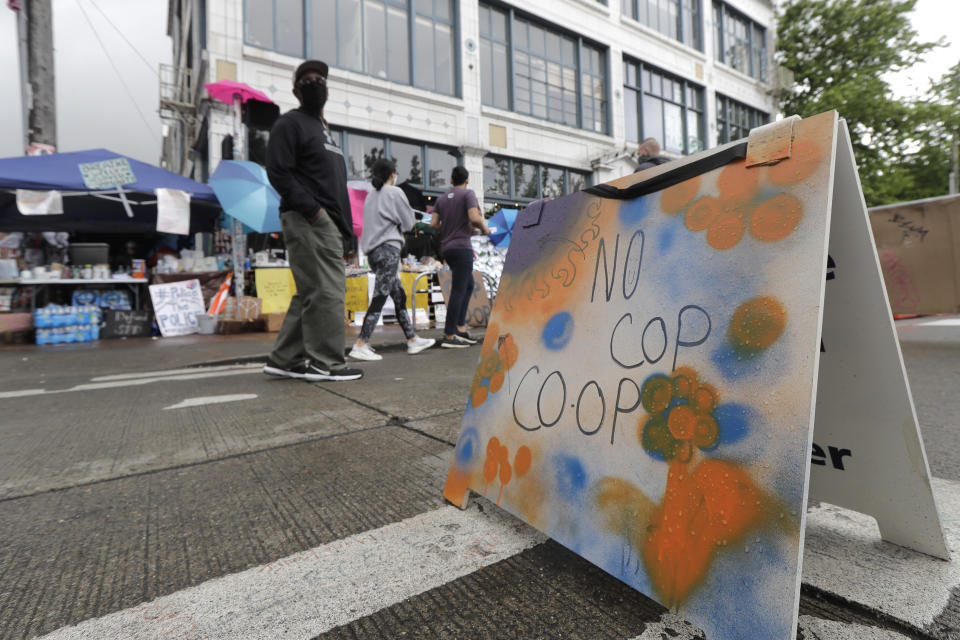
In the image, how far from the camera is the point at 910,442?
107 cm

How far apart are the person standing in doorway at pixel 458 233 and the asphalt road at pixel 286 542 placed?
3.11 metres

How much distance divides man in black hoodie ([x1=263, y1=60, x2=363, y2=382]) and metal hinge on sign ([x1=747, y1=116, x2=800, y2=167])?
2849 millimetres

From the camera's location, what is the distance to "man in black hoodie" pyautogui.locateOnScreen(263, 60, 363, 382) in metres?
3.33

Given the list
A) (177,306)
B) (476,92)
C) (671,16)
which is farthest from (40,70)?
(671,16)

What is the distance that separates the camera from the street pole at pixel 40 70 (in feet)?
25.2

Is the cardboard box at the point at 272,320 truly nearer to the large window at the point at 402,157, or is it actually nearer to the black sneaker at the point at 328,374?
the large window at the point at 402,157

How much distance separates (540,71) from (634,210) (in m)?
16.1

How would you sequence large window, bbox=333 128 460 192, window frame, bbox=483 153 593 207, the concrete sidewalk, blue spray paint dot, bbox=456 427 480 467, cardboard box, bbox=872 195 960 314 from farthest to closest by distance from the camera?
window frame, bbox=483 153 593 207, large window, bbox=333 128 460 192, cardboard box, bbox=872 195 960 314, the concrete sidewalk, blue spray paint dot, bbox=456 427 480 467

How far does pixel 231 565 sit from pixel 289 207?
2.71 meters

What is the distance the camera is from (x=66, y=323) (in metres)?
7.68

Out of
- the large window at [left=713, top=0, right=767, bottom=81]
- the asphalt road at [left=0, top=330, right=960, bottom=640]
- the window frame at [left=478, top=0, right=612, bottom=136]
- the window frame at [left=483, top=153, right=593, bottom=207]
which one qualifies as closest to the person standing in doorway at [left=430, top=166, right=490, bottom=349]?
the asphalt road at [left=0, top=330, right=960, bottom=640]

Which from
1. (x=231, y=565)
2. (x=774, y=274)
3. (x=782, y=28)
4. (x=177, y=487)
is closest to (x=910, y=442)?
(x=774, y=274)

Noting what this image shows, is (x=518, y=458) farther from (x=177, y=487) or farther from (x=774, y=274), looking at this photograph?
(x=177, y=487)

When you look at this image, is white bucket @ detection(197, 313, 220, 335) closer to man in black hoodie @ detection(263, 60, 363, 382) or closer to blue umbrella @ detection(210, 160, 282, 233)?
blue umbrella @ detection(210, 160, 282, 233)
